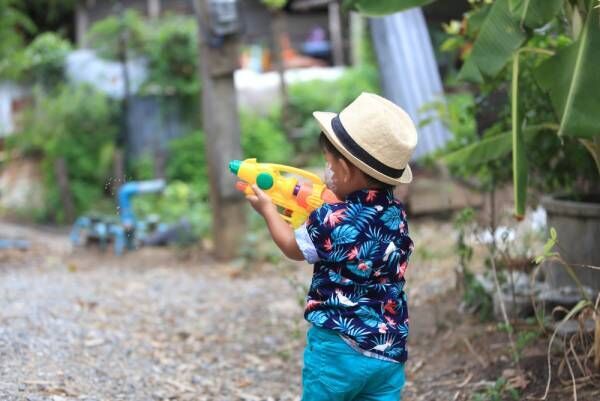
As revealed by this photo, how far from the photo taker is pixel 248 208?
27.2 feet

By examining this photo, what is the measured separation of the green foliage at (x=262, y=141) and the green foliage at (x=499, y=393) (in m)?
9.72

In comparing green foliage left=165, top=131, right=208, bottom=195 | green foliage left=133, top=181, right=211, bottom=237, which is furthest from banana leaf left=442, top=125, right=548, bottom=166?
green foliage left=165, top=131, right=208, bottom=195

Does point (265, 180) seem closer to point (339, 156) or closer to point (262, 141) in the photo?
point (339, 156)

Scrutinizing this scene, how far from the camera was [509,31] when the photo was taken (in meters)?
3.72

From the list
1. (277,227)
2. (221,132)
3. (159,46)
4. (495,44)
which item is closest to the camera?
(277,227)

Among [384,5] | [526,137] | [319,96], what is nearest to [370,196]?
[384,5]

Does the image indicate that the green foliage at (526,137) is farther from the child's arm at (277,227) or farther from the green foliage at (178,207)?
the green foliage at (178,207)

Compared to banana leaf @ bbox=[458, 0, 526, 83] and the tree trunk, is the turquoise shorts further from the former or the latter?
the tree trunk

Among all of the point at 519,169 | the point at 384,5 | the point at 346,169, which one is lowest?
the point at 519,169

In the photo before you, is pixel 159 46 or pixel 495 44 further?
pixel 159 46

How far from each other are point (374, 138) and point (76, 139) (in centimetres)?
1137

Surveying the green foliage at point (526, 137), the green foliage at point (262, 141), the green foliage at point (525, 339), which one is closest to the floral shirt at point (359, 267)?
the green foliage at point (525, 339)

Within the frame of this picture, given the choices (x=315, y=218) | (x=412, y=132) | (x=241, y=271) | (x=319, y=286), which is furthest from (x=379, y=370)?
(x=241, y=271)

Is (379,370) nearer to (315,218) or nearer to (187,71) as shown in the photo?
(315,218)
